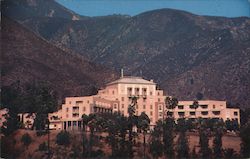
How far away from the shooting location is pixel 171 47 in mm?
88312

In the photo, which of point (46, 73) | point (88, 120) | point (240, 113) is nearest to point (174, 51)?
point (46, 73)

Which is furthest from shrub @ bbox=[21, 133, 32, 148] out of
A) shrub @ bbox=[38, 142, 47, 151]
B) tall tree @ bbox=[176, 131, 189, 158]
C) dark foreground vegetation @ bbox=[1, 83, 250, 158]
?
tall tree @ bbox=[176, 131, 189, 158]

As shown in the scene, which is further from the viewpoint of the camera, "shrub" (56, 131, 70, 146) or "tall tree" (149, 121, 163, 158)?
"shrub" (56, 131, 70, 146)

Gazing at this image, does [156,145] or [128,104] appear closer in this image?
[156,145]

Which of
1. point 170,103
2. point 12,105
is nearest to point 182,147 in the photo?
point 170,103

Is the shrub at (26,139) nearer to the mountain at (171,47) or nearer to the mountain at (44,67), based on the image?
the mountain at (44,67)

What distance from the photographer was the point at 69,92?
54625 millimetres

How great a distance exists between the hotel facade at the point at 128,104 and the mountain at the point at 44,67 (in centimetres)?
779

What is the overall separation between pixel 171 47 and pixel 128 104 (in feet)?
159

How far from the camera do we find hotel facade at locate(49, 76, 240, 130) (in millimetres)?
39031

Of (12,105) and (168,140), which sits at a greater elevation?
(12,105)

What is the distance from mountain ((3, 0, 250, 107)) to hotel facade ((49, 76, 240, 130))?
14.4 m

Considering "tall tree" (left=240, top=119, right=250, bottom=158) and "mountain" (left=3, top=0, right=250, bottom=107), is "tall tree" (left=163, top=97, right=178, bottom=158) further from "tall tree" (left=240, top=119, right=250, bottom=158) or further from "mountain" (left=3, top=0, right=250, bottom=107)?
"mountain" (left=3, top=0, right=250, bottom=107)

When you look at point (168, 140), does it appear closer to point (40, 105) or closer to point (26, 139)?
point (26, 139)
